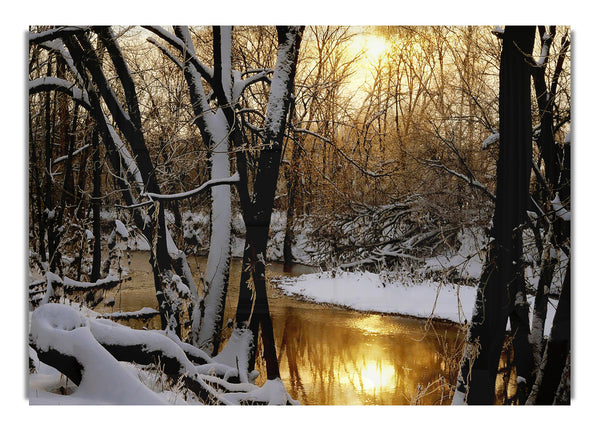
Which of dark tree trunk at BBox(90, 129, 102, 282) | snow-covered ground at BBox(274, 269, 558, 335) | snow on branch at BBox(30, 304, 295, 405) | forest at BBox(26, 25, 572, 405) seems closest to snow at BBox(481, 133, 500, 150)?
forest at BBox(26, 25, 572, 405)

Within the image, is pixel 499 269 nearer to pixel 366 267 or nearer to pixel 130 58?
pixel 366 267

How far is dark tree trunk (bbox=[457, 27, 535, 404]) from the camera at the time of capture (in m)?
3.20

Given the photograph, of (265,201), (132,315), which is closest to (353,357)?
(265,201)

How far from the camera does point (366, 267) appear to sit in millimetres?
3305

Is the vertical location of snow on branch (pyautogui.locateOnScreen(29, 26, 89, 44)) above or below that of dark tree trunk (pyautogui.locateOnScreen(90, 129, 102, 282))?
above

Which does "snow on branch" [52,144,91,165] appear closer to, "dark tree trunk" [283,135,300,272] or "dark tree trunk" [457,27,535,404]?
"dark tree trunk" [283,135,300,272]

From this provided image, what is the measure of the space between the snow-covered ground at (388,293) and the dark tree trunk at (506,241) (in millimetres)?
117

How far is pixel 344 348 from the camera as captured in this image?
10.8 feet

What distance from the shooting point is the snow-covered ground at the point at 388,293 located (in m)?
3.19

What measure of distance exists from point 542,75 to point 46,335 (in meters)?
3.16

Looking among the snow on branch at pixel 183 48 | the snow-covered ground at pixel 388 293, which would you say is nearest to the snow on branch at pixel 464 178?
the snow-covered ground at pixel 388 293

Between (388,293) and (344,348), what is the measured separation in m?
0.42

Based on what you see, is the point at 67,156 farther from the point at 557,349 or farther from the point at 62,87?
the point at 557,349

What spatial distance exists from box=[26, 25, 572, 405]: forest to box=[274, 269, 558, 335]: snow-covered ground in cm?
1
